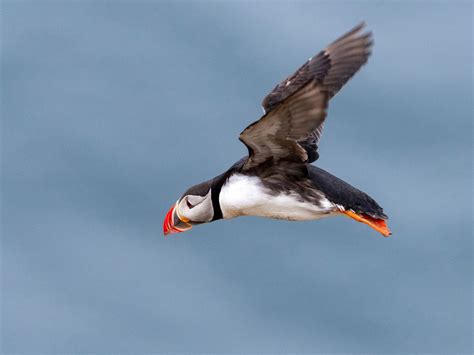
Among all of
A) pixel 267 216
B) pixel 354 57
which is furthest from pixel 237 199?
pixel 354 57

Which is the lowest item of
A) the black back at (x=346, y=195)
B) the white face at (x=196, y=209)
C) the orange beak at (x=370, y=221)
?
the orange beak at (x=370, y=221)

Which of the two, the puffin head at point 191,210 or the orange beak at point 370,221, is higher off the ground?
the puffin head at point 191,210

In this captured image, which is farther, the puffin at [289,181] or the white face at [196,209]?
the white face at [196,209]

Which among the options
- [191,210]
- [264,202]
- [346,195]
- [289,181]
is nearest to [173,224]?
[191,210]

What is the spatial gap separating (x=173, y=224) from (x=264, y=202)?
3.68ft

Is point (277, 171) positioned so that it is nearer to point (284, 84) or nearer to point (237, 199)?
point (237, 199)

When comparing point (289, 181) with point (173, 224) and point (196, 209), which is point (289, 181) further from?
point (173, 224)

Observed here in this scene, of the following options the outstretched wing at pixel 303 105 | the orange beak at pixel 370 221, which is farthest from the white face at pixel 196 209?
the orange beak at pixel 370 221

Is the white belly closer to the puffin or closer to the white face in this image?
the puffin

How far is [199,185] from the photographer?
8.68 meters

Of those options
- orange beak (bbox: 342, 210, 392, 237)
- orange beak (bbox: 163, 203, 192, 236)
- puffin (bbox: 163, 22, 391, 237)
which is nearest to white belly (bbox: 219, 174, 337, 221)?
puffin (bbox: 163, 22, 391, 237)

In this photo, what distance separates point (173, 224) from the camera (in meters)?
9.00

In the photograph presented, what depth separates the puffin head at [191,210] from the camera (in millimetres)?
8602

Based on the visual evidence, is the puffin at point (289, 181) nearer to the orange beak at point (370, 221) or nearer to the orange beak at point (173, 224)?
the orange beak at point (370, 221)
